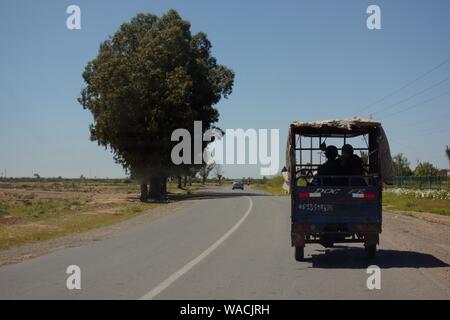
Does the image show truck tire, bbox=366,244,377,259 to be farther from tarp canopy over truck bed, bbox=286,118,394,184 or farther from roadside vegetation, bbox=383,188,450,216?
roadside vegetation, bbox=383,188,450,216

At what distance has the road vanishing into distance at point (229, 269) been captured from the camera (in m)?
9.50

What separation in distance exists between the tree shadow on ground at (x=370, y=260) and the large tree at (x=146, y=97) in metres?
36.6

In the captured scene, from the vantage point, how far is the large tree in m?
49.8

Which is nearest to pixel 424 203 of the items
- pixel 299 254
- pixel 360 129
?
pixel 360 129

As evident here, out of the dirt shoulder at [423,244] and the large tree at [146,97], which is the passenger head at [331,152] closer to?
the dirt shoulder at [423,244]

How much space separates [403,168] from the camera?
119 meters

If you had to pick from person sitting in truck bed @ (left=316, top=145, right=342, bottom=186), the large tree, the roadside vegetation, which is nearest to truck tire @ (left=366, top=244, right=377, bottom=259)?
person sitting in truck bed @ (left=316, top=145, right=342, bottom=186)

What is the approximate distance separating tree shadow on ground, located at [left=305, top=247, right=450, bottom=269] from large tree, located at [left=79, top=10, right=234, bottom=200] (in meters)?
36.6

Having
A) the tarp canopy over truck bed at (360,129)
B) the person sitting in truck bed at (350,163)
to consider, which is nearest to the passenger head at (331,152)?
the person sitting in truck bed at (350,163)

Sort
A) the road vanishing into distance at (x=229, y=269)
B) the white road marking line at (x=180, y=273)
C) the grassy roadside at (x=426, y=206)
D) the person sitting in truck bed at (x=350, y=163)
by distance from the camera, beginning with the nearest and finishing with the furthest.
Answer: the white road marking line at (x=180, y=273)
the road vanishing into distance at (x=229, y=269)
the person sitting in truck bed at (x=350, y=163)
the grassy roadside at (x=426, y=206)

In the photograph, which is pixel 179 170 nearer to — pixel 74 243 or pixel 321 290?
pixel 74 243

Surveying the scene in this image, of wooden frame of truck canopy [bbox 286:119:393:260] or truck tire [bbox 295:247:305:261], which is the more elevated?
wooden frame of truck canopy [bbox 286:119:393:260]

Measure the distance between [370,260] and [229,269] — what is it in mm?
3405

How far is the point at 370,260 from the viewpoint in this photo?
13.3 meters
